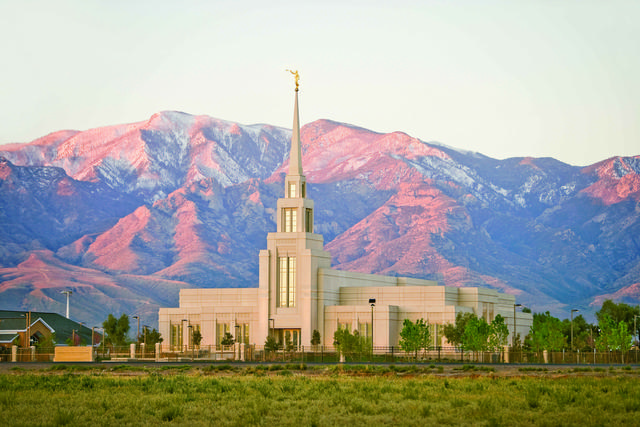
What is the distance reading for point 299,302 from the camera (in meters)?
139

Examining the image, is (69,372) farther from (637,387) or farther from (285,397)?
(637,387)

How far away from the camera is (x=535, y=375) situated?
72062 millimetres

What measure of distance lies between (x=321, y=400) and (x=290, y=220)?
309ft

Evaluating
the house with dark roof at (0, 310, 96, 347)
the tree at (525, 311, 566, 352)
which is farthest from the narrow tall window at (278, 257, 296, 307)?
the house with dark roof at (0, 310, 96, 347)

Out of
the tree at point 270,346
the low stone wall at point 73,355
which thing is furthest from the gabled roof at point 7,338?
the low stone wall at point 73,355

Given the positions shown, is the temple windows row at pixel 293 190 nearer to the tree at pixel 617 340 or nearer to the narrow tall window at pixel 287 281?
the narrow tall window at pixel 287 281

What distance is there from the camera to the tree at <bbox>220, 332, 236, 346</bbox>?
133625mm

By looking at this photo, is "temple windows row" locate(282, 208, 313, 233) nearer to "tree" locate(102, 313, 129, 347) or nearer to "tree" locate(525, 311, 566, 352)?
"tree" locate(102, 313, 129, 347)

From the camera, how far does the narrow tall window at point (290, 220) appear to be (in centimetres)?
14338

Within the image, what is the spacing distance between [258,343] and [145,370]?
59.0 m

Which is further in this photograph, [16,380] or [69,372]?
[69,372]

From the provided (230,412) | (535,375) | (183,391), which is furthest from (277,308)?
(230,412)

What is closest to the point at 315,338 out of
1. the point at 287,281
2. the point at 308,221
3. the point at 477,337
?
the point at 287,281

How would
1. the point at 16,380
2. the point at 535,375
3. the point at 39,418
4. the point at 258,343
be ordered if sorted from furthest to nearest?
the point at 258,343
the point at 535,375
the point at 16,380
the point at 39,418
